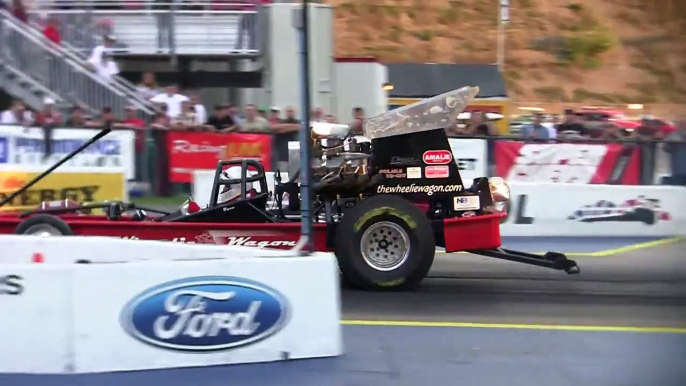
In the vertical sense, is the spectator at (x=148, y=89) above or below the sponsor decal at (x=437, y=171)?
above

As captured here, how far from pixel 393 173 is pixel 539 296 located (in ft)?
6.05

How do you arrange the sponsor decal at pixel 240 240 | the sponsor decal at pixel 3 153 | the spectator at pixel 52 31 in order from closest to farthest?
the sponsor decal at pixel 240 240 → the sponsor decal at pixel 3 153 → the spectator at pixel 52 31

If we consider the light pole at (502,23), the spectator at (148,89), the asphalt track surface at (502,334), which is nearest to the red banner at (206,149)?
the spectator at (148,89)

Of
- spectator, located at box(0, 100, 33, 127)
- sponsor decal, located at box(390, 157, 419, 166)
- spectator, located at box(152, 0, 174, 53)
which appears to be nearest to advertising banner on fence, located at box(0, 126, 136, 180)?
spectator, located at box(0, 100, 33, 127)

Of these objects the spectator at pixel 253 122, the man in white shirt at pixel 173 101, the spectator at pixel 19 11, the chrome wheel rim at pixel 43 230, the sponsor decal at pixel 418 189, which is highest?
the spectator at pixel 19 11

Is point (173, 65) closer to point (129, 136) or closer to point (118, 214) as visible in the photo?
point (129, 136)

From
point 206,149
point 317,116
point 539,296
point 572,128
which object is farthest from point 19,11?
point 539,296

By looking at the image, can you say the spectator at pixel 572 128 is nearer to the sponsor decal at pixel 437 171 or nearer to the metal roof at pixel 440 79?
the sponsor decal at pixel 437 171

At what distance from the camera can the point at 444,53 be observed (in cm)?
5619

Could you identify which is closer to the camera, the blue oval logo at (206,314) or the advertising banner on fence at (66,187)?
the blue oval logo at (206,314)

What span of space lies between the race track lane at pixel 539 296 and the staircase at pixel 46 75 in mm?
9591

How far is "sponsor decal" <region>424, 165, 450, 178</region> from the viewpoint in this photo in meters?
9.42

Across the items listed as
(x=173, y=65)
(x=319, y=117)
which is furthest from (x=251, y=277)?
(x=173, y=65)

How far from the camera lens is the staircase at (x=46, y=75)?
1869 cm
